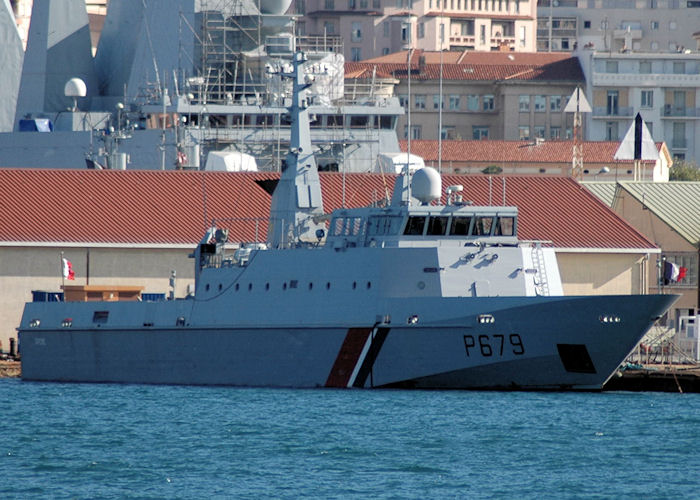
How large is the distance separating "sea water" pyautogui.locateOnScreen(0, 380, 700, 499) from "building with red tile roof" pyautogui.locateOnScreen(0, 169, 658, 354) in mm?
12096

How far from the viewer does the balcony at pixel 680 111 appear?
112 metres

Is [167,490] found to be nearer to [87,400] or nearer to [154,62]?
[87,400]

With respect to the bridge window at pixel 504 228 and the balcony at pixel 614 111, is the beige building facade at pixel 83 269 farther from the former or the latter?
the balcony at pixel 614 111

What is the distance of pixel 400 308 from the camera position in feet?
140

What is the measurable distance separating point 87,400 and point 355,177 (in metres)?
20.5

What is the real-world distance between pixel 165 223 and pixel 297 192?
37.3ft

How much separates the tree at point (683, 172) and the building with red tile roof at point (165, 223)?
39.3 meters

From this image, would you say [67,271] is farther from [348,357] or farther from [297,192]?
[348,357]

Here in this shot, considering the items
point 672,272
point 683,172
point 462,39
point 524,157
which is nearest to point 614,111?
point 683,172

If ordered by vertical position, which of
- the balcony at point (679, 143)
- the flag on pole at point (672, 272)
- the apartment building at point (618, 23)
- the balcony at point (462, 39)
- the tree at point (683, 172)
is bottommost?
the flag on pole at point (672, 272)

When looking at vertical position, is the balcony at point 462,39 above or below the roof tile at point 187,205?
above

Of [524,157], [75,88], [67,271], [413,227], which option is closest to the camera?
[413,227]

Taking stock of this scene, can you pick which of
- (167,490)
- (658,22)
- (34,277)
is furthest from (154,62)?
(658,22)

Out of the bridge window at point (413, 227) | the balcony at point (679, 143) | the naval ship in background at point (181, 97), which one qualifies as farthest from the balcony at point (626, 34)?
the bridge window at point (413, 227)
